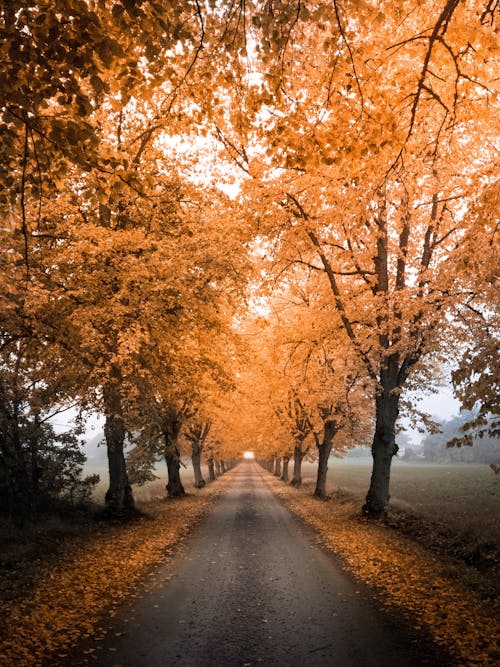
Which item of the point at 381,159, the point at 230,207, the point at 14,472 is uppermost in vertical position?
the point at 230,207

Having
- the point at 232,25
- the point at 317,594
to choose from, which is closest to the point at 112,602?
the point at 317,594

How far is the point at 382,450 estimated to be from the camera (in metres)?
14.9

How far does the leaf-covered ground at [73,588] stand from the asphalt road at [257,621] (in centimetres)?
41

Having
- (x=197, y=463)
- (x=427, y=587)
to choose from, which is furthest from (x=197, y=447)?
(x=427, y=587)

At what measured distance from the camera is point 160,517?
54.8 ft

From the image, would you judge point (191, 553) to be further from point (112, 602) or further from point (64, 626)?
point (64, 626)

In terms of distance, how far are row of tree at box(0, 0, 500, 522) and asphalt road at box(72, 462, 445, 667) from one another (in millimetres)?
3451

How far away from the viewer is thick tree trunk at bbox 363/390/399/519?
14.8 metres

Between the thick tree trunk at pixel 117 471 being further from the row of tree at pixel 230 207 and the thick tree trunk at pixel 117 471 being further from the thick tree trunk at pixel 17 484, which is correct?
the thick tree trunk at pixel 17 484

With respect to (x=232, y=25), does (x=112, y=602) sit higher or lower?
lower

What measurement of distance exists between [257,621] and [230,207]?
34.3 ft

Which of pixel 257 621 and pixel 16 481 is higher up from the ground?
pixel 16 481

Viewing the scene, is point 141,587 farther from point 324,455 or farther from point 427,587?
point 324,455

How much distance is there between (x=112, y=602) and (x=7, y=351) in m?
7.39
